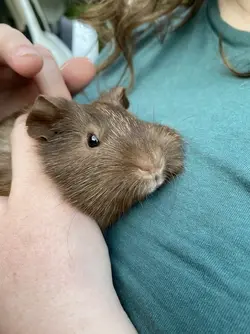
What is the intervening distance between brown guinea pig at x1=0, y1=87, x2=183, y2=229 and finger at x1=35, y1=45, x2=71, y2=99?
0.58ft

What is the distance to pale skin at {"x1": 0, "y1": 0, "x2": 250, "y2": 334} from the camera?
3.19ft

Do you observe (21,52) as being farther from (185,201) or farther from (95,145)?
(185,201)

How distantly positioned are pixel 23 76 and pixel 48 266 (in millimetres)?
692

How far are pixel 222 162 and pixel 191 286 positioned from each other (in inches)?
11.7

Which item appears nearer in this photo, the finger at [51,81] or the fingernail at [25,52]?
the fingernail at [25,52]

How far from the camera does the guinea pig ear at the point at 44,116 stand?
125 cm

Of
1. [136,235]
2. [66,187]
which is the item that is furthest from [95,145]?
[136,235]

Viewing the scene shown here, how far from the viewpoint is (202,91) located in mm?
1299

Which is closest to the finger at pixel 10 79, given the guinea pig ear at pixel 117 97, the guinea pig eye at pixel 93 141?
the guinea pig ear at pixel 117 97

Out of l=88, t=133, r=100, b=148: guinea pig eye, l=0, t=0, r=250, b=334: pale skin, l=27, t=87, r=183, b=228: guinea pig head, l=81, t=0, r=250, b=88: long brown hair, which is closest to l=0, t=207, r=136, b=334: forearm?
l=0, t=0, r=250, b=334: pale skin

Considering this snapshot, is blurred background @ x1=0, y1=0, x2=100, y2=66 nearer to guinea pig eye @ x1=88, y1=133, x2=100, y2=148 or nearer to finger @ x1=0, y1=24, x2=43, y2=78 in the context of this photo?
finger @ x1=0, y1=24, x2=43, y2=78

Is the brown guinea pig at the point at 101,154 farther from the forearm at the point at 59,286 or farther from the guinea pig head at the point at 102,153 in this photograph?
the forearm at the point at 59,286

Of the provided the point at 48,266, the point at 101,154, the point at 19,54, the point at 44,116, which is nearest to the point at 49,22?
the point at 19,54

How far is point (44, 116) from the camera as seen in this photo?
1282 mm
